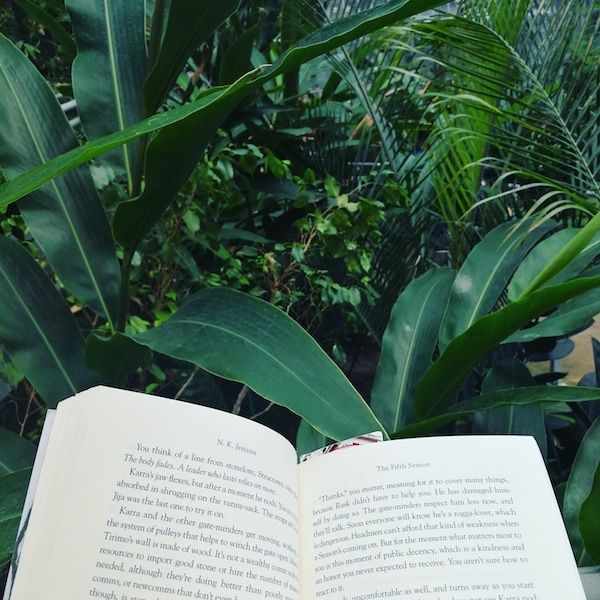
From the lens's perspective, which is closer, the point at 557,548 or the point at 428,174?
the point at 557,548

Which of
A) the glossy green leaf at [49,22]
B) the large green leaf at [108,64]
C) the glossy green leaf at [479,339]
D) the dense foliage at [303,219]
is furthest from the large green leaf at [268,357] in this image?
the glossy green leaf at [49,22]

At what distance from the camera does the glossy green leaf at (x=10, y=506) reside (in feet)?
1.49

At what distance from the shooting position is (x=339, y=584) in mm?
413

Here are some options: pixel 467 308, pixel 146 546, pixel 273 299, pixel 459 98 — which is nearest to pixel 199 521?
pixel 146 546

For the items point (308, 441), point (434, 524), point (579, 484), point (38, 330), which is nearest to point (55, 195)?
point (38, 330)

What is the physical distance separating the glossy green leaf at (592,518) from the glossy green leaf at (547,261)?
0.98 ft

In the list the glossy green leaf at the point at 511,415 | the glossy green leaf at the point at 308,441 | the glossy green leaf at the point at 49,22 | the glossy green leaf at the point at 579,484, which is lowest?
the glossy green leaf at the point at 579,484

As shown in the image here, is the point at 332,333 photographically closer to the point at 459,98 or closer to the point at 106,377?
the point at 459,98

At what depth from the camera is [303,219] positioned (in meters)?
0.99

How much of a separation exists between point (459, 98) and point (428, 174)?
0.21 meters

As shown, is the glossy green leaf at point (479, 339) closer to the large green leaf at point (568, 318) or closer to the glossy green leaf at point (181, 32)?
the large green leaf at point (568, 318)

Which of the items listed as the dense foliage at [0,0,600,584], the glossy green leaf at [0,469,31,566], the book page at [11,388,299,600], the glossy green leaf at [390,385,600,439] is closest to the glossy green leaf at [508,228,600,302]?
the dense foliage at [0,0,600,584]

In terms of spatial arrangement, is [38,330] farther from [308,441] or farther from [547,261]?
[547,261]

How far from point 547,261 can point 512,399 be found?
0.23 meters
